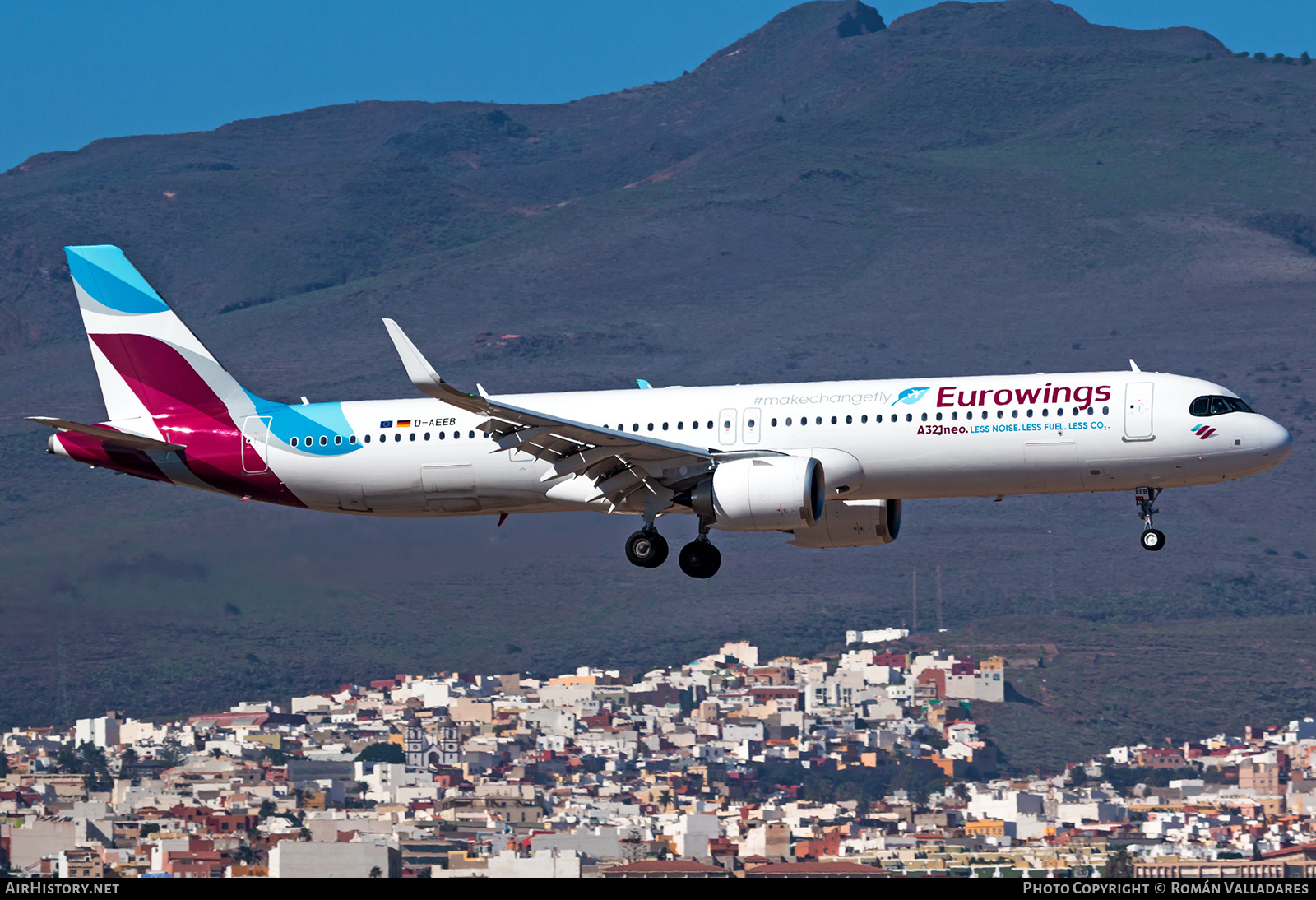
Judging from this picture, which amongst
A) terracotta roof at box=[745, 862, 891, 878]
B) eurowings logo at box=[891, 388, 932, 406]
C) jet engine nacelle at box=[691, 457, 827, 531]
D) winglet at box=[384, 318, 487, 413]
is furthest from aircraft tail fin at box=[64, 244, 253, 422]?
terracotta roof at box=[745, 862, 891, 878]

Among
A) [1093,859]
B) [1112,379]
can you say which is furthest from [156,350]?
[1093,859]

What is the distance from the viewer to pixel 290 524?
179875 millimetres

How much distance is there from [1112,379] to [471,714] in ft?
533

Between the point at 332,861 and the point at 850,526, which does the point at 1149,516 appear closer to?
the point at 850,526

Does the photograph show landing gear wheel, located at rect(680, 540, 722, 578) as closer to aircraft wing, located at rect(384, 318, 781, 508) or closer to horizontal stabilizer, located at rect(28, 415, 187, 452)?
aircraft wing, located at rect(384, 318, 781, 508)

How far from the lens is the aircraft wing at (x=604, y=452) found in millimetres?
39531

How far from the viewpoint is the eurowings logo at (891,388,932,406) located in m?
40.7

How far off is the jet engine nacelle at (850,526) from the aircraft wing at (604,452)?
3.37 metres

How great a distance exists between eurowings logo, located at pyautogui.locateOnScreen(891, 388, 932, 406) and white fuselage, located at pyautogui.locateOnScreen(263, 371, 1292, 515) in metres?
0.04

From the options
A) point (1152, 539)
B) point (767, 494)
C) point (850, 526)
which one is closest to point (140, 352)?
point (767, 494)
